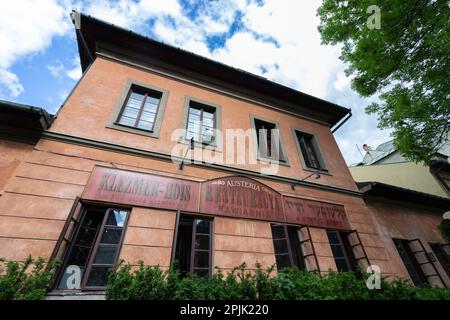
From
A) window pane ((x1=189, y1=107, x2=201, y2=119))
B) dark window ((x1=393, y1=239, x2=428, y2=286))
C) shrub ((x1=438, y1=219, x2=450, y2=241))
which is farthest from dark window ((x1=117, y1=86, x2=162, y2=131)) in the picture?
shrub ((x1=438, y1=219, x2=450, y2=241))

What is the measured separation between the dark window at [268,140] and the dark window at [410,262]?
5.23 metres

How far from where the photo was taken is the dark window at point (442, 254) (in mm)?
7179

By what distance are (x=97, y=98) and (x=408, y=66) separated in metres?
9.24

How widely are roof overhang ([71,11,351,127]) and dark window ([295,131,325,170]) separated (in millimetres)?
1178

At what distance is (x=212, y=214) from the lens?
187 inches

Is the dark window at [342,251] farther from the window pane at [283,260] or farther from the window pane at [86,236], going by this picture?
the window pane at [86,236]

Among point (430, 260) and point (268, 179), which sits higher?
point (268, 179)

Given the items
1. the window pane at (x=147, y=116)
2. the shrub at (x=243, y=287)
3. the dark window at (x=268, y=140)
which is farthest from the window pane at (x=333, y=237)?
the window pane at (x=147, y=116)

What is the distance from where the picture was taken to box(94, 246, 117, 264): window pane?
3673 millimetres

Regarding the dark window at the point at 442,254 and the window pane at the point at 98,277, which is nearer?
the window pane at the point at 98,277

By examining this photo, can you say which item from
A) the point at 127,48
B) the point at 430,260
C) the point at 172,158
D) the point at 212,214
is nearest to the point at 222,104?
the point at 172,158

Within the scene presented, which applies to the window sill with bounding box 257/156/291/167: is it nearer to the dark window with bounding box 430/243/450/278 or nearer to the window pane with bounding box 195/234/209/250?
the window pane with bounding box 195/234/209/250

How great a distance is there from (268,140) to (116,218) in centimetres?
566
